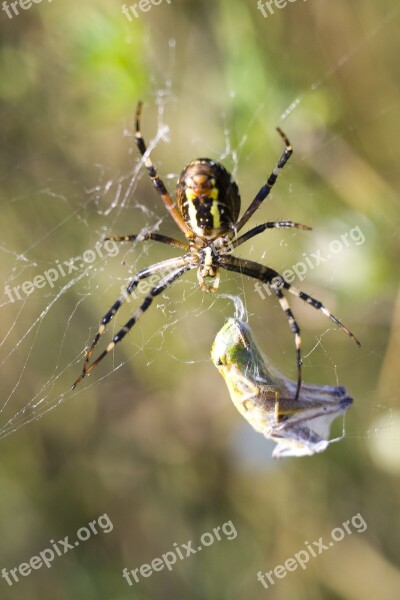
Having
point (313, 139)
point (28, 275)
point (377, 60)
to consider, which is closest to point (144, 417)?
point (28, 275)
